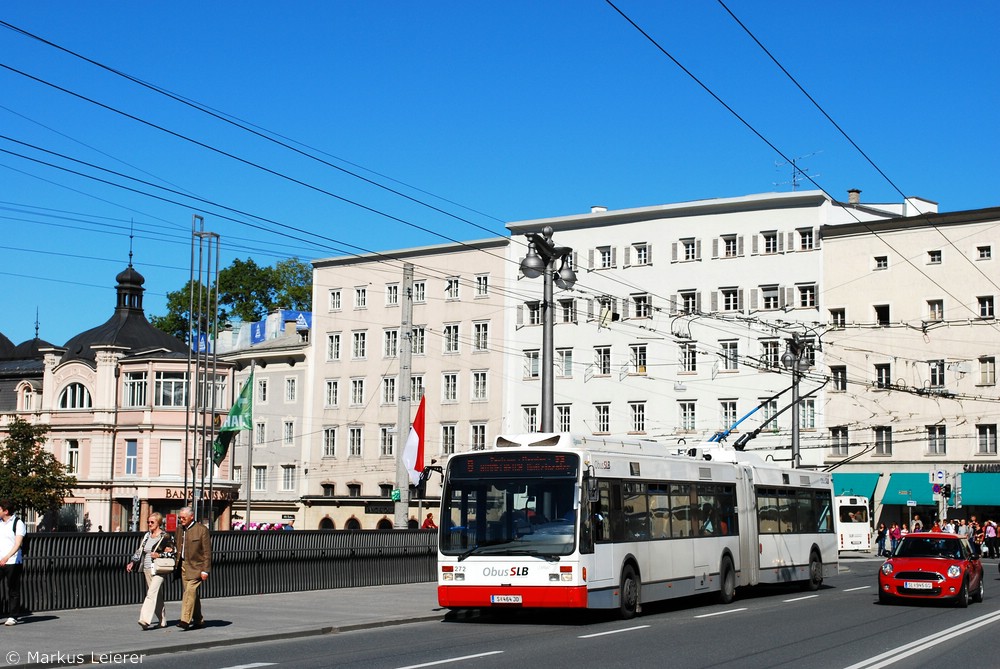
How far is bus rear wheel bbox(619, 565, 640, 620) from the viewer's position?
73.1 ft

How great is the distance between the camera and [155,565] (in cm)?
1856

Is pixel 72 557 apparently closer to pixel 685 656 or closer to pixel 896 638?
pixel 685 656

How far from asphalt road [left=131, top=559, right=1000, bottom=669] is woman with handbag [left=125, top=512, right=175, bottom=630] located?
178 centimetres

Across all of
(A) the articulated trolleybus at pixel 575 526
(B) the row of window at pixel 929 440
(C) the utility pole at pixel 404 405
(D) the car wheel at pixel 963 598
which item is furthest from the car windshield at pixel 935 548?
(B) the row of window at pixel 929 440

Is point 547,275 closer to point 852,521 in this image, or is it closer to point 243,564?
point 243,564

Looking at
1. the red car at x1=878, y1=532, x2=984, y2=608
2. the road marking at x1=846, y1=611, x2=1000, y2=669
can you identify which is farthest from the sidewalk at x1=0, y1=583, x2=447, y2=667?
→ the red car at x1=878, y1=532, x2=984, y2=608

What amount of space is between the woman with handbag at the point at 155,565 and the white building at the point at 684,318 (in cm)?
5372

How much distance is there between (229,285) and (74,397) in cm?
2189

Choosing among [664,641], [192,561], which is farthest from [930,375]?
[192,561]

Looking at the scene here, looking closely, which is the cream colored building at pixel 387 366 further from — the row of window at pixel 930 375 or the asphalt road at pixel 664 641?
the asphalt road at pixel 664 641

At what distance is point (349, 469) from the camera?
86.1m

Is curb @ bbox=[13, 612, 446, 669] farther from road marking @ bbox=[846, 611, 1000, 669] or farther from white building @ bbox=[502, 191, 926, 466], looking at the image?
white building @ bbox=[502, 191, 926, 466]

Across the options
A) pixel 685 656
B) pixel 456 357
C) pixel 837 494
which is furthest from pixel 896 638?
pixel 456 357

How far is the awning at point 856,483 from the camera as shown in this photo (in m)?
68.9
